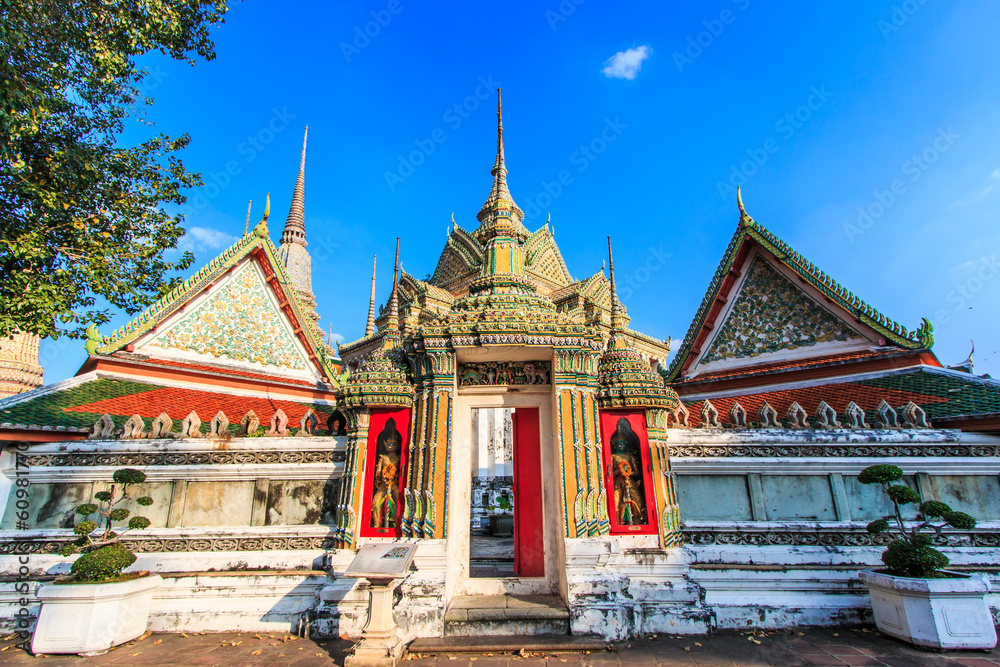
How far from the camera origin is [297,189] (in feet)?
80.7

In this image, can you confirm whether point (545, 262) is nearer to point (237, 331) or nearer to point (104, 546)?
point (237, 331)

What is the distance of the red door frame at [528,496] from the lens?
7.88m

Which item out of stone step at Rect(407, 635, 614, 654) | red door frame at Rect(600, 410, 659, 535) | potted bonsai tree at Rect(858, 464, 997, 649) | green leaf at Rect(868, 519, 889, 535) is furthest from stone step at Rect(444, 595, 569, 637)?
green leaf at Rect(868, 519, 889, 535)

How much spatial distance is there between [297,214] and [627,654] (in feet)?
81.0

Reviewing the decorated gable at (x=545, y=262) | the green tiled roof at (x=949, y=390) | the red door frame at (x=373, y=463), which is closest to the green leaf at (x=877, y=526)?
the green tiled roof at (x=949, y=390)

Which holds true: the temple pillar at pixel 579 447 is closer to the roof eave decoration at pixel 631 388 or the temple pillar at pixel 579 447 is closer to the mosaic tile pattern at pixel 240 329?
the roof eave decoration at pixel 631 388

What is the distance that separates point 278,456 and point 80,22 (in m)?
6.87

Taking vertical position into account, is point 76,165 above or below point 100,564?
above

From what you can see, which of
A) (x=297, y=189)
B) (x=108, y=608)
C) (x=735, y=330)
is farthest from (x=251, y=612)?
(x=297, y=189)

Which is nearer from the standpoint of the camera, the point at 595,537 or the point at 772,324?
the point at 595,537

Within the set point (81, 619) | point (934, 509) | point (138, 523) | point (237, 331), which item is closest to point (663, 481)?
point (934, 509)

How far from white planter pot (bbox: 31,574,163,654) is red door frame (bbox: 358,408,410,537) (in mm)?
2910

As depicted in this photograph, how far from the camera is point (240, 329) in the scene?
1138 cm

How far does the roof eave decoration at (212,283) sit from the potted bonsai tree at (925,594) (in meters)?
11.0
